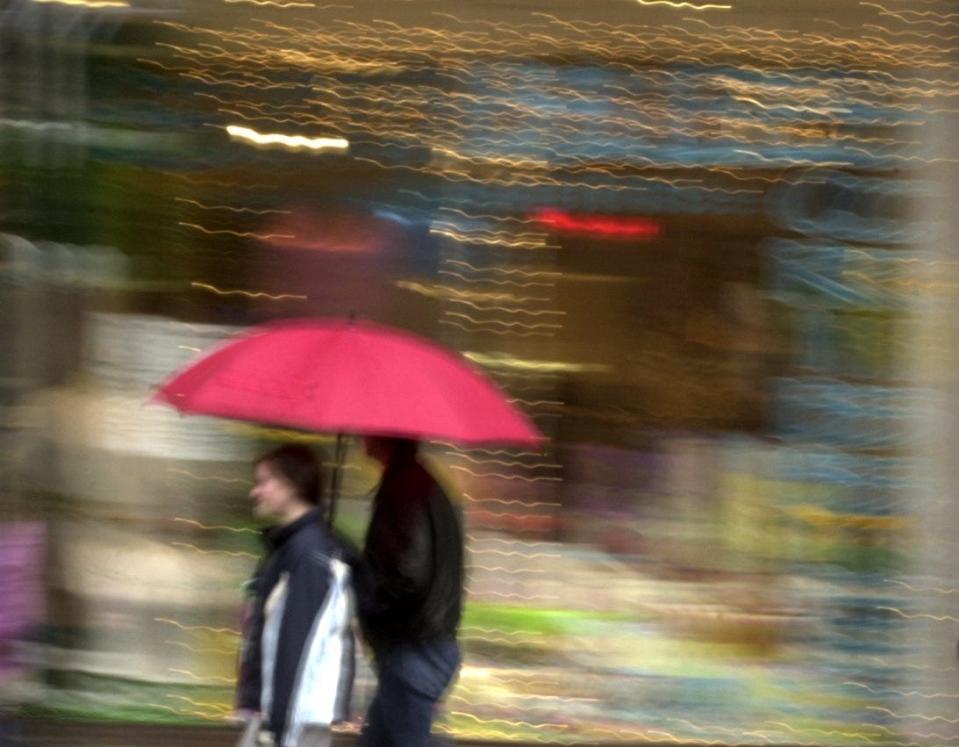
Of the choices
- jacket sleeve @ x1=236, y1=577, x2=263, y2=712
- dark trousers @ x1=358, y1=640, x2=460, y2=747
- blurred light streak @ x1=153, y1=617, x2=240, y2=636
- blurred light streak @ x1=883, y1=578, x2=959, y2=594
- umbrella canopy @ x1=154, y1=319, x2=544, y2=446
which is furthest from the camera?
blurred light streak @ x1=153, y1=617, x2=240, y2=636

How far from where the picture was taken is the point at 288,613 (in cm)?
452

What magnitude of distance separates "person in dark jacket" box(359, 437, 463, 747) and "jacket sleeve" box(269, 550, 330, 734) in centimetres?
49

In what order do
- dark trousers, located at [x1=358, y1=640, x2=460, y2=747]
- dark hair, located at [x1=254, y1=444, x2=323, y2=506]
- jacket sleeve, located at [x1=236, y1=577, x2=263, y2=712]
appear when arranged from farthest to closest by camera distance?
dark trousers, located at [x1=358, y1=640, x2=460, y2=747] < dark hair, located at [x1=254, y1=444, x2=323, y2=506] < jacket sleeve, located at [x1=236, y1=577, x2=263, y2=712]

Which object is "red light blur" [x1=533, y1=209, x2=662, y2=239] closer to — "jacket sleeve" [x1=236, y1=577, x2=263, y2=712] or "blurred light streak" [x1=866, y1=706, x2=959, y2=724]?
"blurred light streak" [x1=866, y1=706, x2=959, y2=724]

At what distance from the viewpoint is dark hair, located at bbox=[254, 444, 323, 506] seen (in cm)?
473

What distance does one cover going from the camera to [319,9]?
7.54 meters

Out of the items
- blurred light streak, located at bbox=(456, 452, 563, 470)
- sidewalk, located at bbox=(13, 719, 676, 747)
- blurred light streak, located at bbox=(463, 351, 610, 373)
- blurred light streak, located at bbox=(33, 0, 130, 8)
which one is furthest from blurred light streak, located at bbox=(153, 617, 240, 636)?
blurred light streak, located at bbox=(33, 0, 130, 8)

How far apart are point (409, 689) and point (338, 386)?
46.2 inches

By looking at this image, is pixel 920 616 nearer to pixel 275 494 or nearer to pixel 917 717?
pixel 917 717

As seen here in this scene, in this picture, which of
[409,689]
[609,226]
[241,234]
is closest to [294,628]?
[409,689]

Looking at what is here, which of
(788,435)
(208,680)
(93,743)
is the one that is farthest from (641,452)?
(93,743)

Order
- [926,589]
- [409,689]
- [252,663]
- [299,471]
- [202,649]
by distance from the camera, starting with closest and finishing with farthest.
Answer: [252,663]
[299,471]
[409,689]
[926,589]
[202,649]

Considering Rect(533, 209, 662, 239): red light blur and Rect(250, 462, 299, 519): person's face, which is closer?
Rect(250, 462, 299, 519): person's face

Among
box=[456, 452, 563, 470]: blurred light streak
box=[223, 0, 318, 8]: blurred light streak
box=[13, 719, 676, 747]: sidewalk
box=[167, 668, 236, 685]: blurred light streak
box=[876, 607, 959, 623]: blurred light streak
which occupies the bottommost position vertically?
box=[13, 719, 676, 747]: sidewalk
